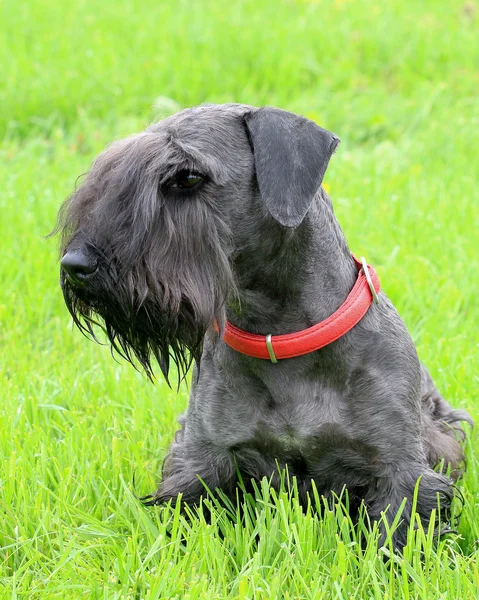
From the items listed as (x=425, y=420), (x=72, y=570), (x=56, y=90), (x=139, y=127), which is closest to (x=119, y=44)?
(x=56, y=90)

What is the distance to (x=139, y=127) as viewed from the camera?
23.3ft

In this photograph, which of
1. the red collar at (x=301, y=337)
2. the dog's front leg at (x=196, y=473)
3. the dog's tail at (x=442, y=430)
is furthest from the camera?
the dog's tail at (x=442, y=430)

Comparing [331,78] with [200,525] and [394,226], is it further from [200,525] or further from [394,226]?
[200,525]

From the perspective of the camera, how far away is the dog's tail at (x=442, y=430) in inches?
131

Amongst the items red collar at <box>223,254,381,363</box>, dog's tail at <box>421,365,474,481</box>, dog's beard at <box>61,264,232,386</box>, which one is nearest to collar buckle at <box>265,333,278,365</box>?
red collar at <box>223,254,381,363</box>

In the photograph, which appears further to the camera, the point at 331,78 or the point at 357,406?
the point at 331,78

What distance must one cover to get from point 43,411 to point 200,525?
1.15 metres

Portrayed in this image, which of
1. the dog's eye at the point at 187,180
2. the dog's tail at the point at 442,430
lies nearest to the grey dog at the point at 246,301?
the dog's eye at the point at 187,180

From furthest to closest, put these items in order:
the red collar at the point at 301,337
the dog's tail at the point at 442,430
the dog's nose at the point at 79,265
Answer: the dog's tail at the point at 442,430 → the red collar at the point at 301,337 → the dog's nose at the point at 79,265

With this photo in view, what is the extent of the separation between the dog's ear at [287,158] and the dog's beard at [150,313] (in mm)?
319

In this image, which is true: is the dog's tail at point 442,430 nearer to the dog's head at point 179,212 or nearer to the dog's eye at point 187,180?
the dog's head at point 179,212

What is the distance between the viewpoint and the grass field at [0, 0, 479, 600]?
8.80 ft

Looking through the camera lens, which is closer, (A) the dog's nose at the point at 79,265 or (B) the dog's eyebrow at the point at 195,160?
(A) the dog's nose at the point at 79,265

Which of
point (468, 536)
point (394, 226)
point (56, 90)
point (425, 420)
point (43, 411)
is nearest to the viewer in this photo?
point (468, 536)
